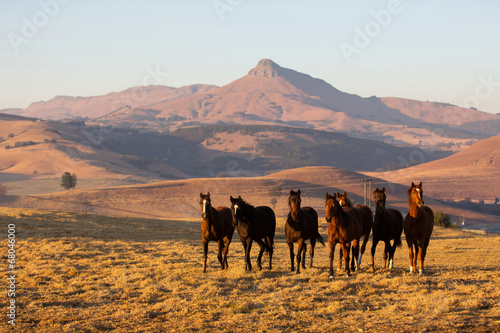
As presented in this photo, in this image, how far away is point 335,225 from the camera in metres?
15.2

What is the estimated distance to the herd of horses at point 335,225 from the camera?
15.3 meters

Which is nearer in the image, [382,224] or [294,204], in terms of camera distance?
[294,204]

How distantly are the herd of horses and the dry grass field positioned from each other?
0.82 meters

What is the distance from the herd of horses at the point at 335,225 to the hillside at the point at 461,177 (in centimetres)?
13231

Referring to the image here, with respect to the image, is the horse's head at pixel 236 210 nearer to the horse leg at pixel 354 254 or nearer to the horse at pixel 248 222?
the horse at pixel 248 222

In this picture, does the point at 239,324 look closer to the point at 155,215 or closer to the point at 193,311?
the point at 193,311

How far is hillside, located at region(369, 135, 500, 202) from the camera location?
148m

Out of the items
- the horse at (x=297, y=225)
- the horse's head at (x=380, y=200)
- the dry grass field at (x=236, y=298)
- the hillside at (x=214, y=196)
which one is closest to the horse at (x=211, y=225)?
the dry grass field at (x=236, y=298)

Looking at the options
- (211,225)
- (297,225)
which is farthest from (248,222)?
(297,225)

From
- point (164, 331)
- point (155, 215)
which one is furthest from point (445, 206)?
point (164, 331)

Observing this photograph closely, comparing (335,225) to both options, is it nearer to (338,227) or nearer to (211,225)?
(338,227)

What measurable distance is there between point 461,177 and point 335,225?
16521 centimetres

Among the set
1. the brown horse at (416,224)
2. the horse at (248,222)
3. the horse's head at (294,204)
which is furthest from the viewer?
the horse at (248,222)

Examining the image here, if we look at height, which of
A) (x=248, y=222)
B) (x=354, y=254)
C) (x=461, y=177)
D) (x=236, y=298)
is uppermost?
(x=248, y=222)
